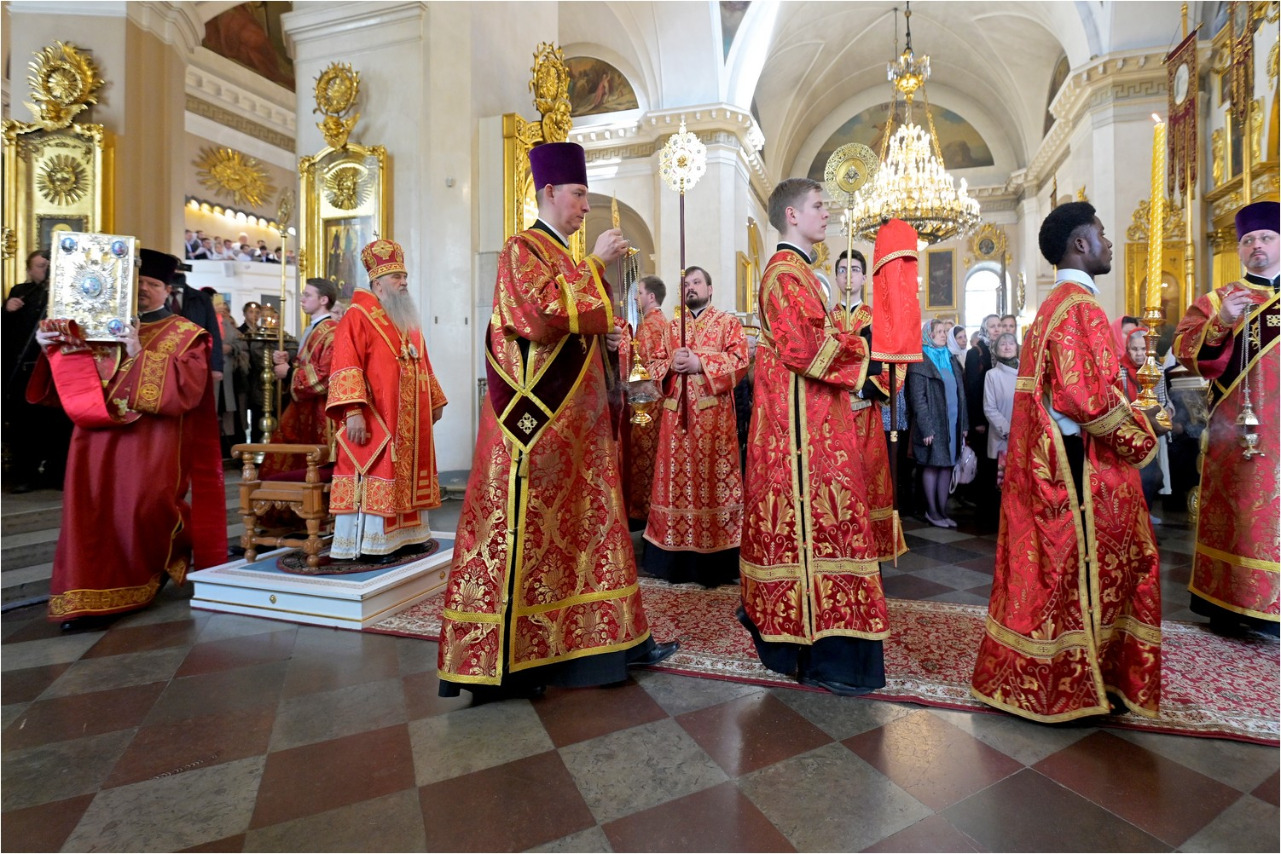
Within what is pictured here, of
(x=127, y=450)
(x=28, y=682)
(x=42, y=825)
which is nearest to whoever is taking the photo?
(x=42, y=825)

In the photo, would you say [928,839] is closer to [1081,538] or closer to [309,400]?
[1081,538]

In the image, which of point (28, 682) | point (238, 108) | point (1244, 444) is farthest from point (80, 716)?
point (238, 108)

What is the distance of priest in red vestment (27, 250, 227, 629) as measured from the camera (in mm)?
3666

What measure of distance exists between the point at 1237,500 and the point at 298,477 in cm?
540

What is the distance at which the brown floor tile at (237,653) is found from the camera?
3143 mm

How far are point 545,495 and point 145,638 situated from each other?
2.48 metres

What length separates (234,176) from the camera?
16.2 metres

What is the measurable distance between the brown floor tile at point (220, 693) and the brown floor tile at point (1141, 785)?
9.55 feet

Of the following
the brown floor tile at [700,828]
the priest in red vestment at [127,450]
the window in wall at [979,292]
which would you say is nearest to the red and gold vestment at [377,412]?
the priest in red vestment at [127,450]

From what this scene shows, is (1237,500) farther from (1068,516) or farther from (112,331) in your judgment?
(112,331)

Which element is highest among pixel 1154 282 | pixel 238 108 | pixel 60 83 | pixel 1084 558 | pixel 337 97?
pixel 238 108

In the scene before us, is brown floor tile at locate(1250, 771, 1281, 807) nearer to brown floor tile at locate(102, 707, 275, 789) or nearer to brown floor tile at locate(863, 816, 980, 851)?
brown floor tile at locate(863, 816, 980, 851)

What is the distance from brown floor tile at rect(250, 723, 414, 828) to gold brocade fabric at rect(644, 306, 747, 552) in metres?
2.44

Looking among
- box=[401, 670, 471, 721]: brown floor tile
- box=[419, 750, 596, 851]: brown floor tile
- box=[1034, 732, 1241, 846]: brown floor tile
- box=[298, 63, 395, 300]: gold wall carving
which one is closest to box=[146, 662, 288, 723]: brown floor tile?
box=[401, 670, 471, 721]: brown floor tile
